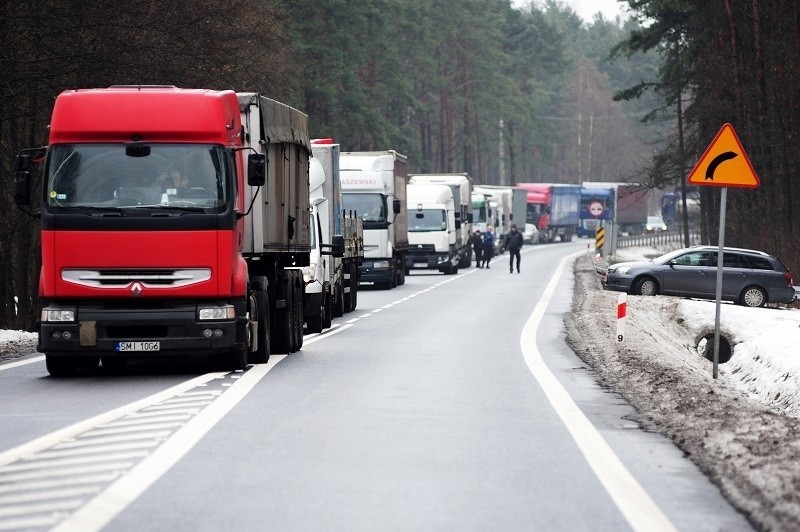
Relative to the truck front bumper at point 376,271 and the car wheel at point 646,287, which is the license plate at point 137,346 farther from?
the truck front bumper at point 376,271

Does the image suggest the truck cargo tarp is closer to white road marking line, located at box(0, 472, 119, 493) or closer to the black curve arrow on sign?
the black curve arrow on sign

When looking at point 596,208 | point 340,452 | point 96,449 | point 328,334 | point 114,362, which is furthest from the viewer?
point 596,208

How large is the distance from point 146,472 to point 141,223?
7.27m

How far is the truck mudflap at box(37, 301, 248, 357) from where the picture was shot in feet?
54.9

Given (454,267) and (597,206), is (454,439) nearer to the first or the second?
(454,267)

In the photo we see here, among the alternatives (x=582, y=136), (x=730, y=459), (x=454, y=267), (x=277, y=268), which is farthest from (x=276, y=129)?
(x=582, y=136)

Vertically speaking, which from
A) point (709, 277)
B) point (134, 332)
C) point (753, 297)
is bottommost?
point (753, 297)

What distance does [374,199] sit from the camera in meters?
44.5

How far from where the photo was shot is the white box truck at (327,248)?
27.1 meters

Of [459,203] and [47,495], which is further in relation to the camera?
[459,203]

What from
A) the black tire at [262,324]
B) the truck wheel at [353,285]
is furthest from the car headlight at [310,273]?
the black tire at [262,324]

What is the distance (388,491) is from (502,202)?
81.1 metres

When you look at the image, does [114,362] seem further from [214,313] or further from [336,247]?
[336,247]

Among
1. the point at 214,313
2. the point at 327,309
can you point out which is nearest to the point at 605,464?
the point at 214,313
